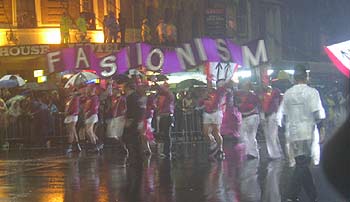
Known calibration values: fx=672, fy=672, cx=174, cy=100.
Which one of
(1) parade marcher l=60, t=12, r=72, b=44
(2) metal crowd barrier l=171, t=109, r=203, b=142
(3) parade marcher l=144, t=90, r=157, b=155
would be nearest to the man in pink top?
(3) parade marcher l=144, t=90, r=157, b=155

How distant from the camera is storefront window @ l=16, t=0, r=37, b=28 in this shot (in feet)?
86.9

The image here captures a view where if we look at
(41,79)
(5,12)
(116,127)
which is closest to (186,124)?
(116,127)

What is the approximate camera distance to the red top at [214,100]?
15219 millimetres

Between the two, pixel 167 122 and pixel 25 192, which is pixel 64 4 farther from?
pixel 25 192

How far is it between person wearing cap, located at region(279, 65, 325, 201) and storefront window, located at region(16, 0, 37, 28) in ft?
62.8

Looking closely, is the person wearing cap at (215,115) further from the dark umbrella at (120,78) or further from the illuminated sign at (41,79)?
the illuminated sign at (41,79)

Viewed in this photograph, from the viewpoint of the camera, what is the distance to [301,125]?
→ 29.1 ft

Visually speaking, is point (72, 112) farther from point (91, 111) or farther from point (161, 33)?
point (161, 33)

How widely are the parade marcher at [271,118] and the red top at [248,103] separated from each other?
416 mm

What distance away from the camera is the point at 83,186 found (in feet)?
36.9

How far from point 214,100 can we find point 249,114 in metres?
1.04

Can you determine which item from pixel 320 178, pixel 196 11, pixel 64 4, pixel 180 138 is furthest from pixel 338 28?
pixel 320 178

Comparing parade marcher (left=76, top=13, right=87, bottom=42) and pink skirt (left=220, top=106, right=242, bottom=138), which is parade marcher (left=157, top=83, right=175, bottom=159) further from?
parade marcher (left=76, top=13, right=87, bottom=42)

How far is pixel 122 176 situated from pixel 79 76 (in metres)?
9.30
